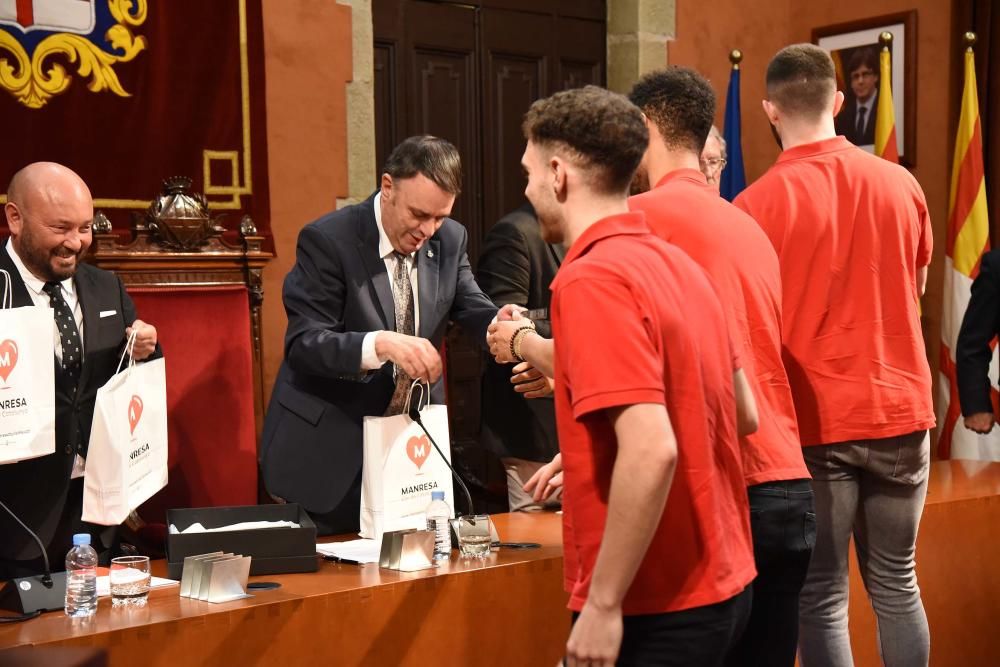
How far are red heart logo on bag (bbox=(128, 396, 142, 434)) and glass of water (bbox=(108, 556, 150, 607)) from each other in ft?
0.97

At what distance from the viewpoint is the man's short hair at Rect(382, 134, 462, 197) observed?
2760mm

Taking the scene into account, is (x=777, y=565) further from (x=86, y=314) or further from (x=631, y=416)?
(x=86, y=314)

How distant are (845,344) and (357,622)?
1.10m

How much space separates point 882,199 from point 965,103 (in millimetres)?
2840

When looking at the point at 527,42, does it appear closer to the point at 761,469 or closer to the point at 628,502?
the point at 761,469

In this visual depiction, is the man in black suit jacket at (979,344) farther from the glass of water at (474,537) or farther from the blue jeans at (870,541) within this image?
the glass of water at (474,537)

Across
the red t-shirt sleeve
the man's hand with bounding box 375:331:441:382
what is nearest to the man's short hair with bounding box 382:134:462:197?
the man's hand with bounding box 375:331:441:382

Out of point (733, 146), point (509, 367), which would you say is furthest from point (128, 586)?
point (733, 146)

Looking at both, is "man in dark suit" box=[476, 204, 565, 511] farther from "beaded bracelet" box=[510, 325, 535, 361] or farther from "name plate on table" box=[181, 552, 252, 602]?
"name plate on table" box=[181, 552, 252, 602]

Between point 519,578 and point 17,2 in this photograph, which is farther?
point 17,2

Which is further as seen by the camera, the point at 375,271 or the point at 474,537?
the point at 375,271

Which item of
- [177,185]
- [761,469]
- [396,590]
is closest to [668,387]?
[761,469]

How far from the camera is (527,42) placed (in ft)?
A: 17.0

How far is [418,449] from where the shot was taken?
2.57 m
